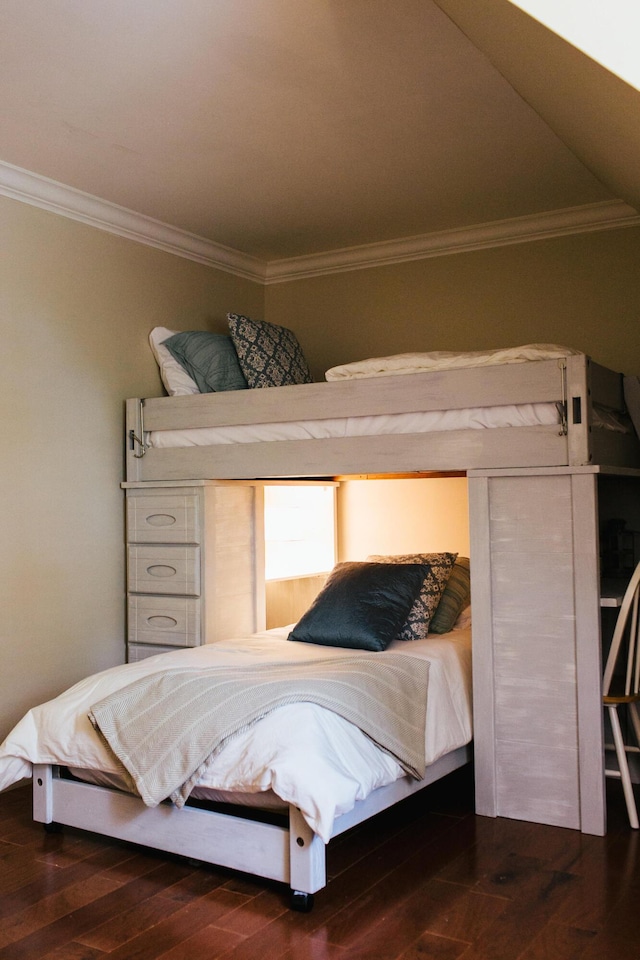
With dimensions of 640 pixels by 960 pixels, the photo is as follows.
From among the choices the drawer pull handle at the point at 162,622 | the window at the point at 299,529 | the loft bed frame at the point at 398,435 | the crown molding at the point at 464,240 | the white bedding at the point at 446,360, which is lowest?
the drawer pull handle at the point at 162,622

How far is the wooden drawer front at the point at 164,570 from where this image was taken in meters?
3.77

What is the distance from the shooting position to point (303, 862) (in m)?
2.36

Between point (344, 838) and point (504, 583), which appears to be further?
point (504, 583)

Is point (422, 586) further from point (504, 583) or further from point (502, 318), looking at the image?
point (502, 318)

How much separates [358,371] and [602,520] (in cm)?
133

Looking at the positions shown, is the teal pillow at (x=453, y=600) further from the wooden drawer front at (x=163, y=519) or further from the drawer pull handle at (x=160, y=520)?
the drawer pull handle at (x=160, y=520)

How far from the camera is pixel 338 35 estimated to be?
8.24 ft

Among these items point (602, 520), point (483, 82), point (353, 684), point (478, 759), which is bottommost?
point (478, 759)

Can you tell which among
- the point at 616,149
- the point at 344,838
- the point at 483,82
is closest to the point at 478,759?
the point at 344,838

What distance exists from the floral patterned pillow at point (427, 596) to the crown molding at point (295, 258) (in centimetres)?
158

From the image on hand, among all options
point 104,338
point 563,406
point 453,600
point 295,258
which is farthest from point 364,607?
point 295,258

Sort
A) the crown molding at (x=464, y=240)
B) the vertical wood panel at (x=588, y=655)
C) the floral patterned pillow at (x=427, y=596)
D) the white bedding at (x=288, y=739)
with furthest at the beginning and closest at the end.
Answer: the crown molding at (x=464, y=240) → the floral patterned pillow at (x=427, y=596) → the vertical wood panel at (x=588, y=655) → the white bedding at (x=288, y=739)

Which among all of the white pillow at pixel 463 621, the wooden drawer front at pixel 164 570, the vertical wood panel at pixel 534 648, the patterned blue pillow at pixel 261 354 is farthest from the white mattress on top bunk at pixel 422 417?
the white pillow at pixel 463 621

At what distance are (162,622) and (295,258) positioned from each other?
82.2 inches
